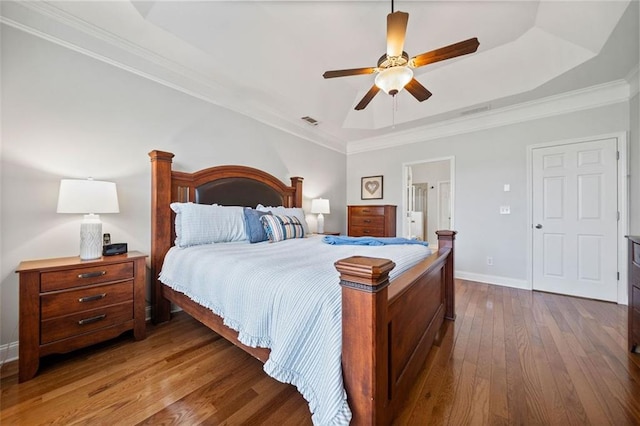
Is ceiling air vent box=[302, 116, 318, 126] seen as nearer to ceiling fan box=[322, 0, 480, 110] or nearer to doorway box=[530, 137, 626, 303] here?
ceiling fan box=[322, 0, 480, 110]

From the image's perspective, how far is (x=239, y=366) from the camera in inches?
67.6

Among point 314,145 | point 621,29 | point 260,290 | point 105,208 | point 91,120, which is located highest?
point 621,29

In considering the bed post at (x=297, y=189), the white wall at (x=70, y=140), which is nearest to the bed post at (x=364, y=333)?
the white wall at (x=70, y=140)

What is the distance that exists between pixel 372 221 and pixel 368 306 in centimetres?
383

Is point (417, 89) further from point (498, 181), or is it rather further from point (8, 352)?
point (8, 352)

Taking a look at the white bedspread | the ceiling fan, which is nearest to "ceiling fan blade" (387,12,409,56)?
the ceiling fan

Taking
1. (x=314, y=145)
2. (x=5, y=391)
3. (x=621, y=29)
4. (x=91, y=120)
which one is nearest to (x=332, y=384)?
(x=5, y=391)

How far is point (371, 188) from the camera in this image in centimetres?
515

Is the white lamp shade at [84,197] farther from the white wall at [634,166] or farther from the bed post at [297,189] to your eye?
the white wall at [634,166]

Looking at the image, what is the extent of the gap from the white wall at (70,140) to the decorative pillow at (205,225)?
1.53ft

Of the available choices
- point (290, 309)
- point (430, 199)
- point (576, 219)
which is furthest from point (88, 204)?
point (430, 199)

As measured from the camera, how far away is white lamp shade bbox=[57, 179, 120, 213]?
1.77 m

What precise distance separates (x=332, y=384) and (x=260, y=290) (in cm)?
58

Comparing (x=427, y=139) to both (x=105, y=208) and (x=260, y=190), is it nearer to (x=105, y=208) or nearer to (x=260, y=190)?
(x=260, y=190)
